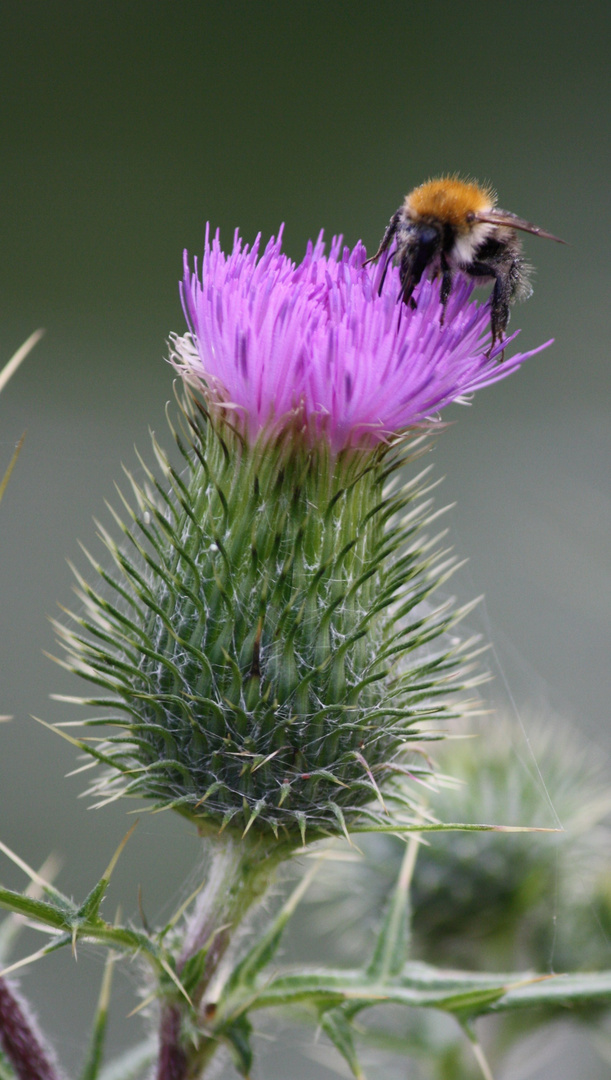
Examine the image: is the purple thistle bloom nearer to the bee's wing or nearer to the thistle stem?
the bee's wing

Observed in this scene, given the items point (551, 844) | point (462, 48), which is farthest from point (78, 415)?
point (551, 844)

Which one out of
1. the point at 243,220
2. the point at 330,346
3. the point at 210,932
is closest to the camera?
the point at 330,346

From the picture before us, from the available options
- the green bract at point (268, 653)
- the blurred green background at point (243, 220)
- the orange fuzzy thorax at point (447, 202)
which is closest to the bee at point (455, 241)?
the orange fuzzy thorax at point (447, 202)

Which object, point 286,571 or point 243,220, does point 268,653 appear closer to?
point 286,571

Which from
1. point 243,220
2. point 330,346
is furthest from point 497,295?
point 243,220

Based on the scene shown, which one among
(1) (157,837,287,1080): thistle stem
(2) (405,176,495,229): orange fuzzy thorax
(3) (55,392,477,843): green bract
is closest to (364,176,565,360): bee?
(2) (405,176,495,229): orange fuzzy thorax

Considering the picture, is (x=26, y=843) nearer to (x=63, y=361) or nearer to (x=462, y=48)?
(x=63, y=361)
